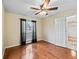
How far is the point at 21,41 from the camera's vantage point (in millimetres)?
5000

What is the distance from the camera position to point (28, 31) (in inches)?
222

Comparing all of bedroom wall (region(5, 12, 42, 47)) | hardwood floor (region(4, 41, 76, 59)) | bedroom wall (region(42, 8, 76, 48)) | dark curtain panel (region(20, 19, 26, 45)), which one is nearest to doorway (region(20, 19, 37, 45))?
dark curtain panel (region(20, 19, 26, 45))

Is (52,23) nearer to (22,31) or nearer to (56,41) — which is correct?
(56,41)

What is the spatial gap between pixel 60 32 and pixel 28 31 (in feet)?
8.62

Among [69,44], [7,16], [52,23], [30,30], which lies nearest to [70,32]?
[69,44]

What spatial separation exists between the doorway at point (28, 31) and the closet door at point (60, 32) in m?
2.07

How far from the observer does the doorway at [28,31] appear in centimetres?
512

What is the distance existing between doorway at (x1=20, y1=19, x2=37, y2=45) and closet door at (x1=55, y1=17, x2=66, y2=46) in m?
2.07

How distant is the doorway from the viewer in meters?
5.12

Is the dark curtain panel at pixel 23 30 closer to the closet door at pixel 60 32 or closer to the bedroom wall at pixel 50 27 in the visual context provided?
the bedroom wall at pixel 50 27

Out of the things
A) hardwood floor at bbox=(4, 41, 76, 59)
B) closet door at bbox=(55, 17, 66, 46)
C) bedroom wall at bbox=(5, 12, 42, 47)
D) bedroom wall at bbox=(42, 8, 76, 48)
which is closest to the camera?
hardwood floor at bbox=(4, 41, 76, 59)

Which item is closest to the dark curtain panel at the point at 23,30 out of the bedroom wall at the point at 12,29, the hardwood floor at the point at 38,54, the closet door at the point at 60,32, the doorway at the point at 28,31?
the doorway at the point at 28,31

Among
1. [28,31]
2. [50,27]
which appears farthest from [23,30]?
[50,27]

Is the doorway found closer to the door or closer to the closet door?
the door
